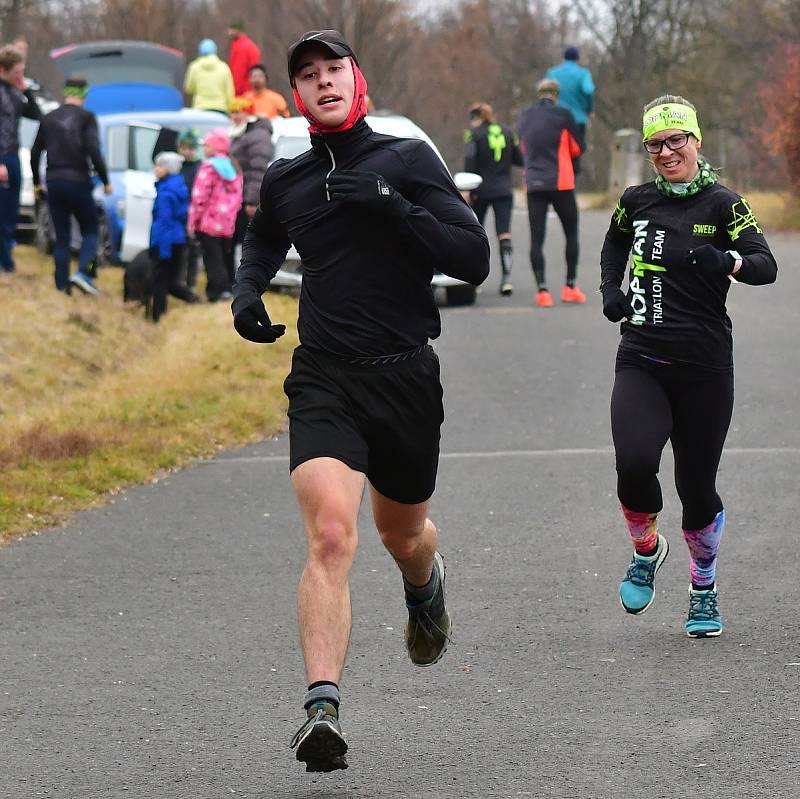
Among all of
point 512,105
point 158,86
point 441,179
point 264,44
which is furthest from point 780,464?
point 512,105

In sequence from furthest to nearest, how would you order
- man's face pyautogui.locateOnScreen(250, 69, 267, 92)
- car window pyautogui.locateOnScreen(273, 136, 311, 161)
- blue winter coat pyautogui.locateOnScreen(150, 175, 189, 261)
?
man's face pyautogui.locateOnScreen(250, 69, 267, 92), car window pyautogui.locateOnScreen(273, 136, 311, 161), blue winter coat pyautogui.locateOnScreen(150, 175, 189, 261)

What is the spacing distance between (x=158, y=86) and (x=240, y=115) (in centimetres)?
940

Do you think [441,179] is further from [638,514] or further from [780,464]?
[780,464]

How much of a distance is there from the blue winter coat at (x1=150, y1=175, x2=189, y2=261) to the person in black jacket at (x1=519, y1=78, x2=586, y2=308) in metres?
3.29

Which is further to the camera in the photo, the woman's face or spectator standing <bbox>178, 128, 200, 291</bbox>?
spectator standing <bbox>178, 128, 200, 291</bbox>

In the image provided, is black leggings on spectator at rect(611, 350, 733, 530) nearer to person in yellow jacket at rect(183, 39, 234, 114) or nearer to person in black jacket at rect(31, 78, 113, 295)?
person in black jacket at rect(31, 78, 113, 295)

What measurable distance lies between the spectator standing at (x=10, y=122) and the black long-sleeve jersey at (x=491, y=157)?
4388mm

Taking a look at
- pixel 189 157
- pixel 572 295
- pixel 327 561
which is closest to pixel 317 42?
pixel 327 561

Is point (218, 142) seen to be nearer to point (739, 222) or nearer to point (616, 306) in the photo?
point (616, 306)

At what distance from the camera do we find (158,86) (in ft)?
86.8

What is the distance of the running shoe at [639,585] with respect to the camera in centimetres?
642

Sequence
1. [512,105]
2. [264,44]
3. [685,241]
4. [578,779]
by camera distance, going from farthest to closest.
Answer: [512,105]
[264,44]
[685,241]
[578,779]

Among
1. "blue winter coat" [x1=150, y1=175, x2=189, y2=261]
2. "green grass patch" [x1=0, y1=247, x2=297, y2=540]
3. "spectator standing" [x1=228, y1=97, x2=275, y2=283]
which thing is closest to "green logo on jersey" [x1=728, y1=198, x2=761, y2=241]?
"green grass patch" [x1=0, y1=247, x2=297, y2=540]

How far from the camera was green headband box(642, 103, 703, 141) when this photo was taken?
6168 millimetres
